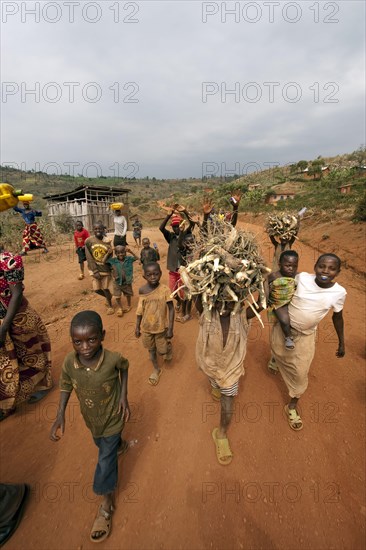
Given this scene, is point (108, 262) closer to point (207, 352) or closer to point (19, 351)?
point (19, 351)

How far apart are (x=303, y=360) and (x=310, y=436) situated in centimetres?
90

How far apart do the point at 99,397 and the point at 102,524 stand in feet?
3.49

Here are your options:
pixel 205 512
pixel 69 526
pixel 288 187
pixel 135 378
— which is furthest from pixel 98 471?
pixel 288 187

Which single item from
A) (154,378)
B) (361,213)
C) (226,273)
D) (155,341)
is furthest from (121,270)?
(361,213)

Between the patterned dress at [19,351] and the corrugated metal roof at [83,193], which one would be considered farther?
the corrugated metal roof at [83,193]

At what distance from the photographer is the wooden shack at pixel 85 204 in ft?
59.9

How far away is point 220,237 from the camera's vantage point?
230 cm

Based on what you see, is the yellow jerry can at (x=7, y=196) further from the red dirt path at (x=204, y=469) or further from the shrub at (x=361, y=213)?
the shrub at (x=361, y=213)

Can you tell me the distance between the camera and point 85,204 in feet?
59.4

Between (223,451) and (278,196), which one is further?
(278,196)

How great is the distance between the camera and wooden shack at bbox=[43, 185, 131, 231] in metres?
18.3

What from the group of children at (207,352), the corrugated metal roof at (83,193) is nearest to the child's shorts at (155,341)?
the group of children at (207,352)

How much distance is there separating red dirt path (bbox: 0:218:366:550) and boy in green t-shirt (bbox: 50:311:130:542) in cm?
33

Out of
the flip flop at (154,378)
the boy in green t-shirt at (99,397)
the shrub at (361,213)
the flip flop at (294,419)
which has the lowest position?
the flip flop at (294,419)
